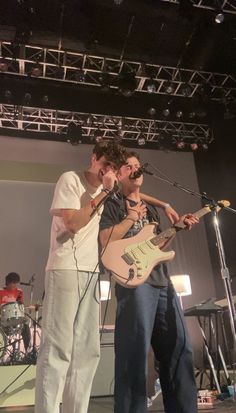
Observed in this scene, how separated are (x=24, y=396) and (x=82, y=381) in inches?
109

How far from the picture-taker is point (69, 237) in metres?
1.97

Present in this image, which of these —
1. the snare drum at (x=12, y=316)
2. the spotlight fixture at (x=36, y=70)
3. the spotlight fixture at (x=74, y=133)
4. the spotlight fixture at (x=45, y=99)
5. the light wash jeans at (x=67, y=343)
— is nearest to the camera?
the light wash jeans at (x=67, y=343)

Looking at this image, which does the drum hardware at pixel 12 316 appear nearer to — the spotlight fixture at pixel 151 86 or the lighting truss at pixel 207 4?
the spotlight fixture at pixel 151 86

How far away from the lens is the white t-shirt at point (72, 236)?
1919 millimetres

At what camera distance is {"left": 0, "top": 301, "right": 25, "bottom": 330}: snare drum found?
17.0 feet

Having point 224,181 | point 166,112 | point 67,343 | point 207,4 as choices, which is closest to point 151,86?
point 166,112

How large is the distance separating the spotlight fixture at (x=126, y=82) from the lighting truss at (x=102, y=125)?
140 cm

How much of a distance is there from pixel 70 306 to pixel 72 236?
13.2 inches

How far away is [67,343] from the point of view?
180 centimetres

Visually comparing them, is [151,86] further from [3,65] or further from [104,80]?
[3,65]

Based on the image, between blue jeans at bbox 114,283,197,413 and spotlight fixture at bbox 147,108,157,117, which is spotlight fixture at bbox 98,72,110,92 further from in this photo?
blue jeans at bbox 114,283,197,413

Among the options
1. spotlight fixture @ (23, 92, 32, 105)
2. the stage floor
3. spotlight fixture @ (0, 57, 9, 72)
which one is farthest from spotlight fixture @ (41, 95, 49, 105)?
the stage floor

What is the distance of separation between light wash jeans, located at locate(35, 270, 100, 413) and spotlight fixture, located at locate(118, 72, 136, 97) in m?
5.49

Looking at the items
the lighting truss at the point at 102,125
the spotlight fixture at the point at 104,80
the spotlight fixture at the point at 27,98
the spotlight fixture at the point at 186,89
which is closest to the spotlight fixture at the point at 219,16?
the spotlight fixture at the point at 186,89
